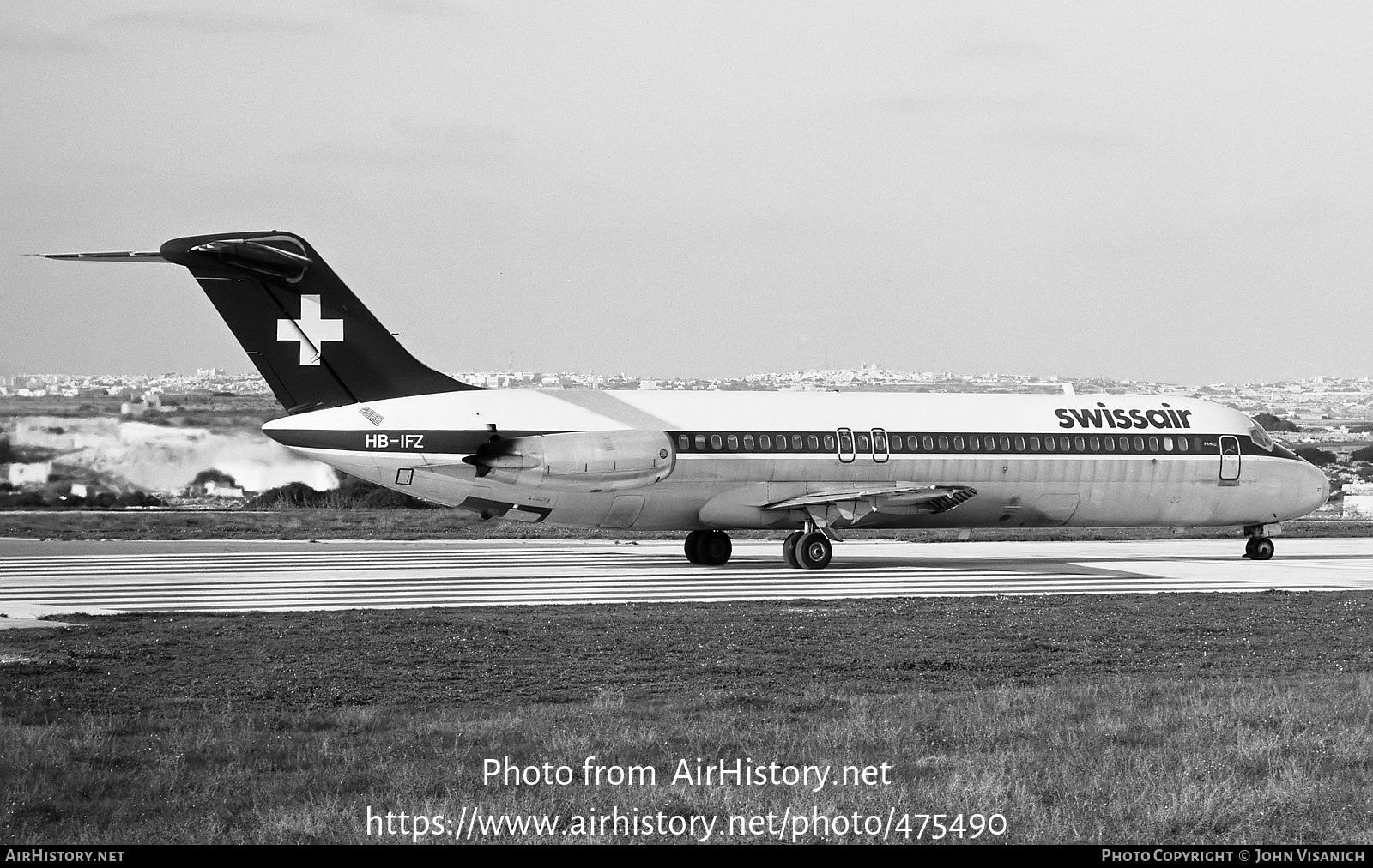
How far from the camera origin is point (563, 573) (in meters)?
28.2

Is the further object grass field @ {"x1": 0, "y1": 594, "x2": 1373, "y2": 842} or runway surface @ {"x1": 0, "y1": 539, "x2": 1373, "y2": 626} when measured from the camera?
runway surface @ {"x1": 0, "y1": 539, "x2": 1373, "y2": 626}

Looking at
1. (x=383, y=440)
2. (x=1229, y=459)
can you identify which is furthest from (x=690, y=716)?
(x=1229, y=459)

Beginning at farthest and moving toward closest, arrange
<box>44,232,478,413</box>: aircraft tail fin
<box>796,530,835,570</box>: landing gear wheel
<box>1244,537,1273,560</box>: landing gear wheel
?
<box>1244,537,1273,560</box>: landing gear wheel < <box>796,530,835,570</box>: landing gear wheel < <box>44,232,478,413</box>: aircraft tail fin

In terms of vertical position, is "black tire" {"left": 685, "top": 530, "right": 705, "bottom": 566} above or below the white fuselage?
below

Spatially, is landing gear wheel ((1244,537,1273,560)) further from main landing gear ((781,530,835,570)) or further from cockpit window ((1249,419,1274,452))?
main landing gear ((781,530,835,570))

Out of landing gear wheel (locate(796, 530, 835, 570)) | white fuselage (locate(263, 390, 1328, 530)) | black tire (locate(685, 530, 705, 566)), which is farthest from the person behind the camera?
black tire (locate(685, 530, 705, 566))

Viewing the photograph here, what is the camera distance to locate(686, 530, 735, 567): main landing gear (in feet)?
102

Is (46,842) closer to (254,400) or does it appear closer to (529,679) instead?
(529,679)

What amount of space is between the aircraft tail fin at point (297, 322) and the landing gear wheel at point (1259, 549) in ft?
63.6

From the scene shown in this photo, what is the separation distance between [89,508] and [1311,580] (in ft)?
106

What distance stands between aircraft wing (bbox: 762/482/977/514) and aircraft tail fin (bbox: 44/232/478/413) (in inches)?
319

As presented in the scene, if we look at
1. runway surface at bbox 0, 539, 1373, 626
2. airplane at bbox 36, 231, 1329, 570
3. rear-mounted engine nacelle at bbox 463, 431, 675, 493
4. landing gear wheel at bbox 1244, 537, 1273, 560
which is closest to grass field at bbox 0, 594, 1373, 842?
runway surface at bbox 0, 539, 1373, 626

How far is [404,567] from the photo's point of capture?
1133 inches

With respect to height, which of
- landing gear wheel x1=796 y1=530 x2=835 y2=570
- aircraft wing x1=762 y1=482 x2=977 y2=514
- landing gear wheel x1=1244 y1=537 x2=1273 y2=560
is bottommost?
landing gear wheel x1=1244 y1=537 x2=1273 y2=560
